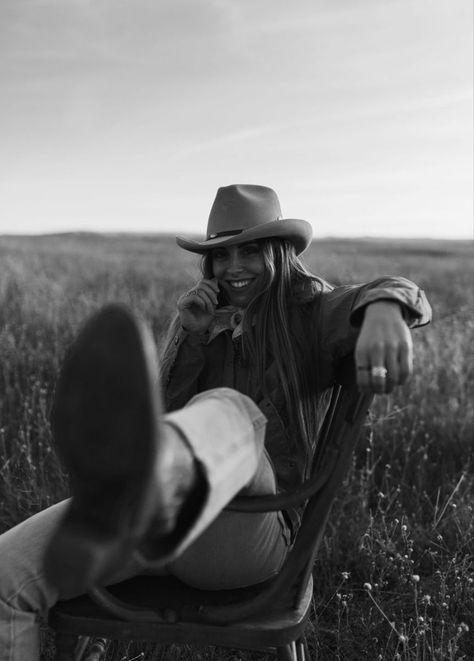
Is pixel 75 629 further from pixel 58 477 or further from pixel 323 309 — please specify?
pixel 58 477

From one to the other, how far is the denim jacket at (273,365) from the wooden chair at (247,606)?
0.89 ft

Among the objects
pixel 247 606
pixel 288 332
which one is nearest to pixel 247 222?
pixel 288 332

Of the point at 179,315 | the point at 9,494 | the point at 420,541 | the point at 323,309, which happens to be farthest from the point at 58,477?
the point at 323,309

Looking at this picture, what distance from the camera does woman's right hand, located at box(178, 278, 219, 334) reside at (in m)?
2.28

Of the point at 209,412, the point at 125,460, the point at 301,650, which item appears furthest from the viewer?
the point at 301,650

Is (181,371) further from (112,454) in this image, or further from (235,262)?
(112,454)

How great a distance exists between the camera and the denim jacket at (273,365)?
5.77ft

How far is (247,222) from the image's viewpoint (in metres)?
2.35

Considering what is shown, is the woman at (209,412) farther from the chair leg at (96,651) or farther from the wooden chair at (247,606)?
the chair leg at (96,651)

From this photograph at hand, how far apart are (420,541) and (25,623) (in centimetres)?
194

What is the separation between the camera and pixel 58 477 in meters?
3.52

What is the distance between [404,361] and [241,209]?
1.10 m

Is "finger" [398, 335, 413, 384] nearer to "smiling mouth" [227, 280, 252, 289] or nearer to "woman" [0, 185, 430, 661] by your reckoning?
"woman" [0, 185, 430, 661]

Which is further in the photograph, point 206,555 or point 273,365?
point 273,365
